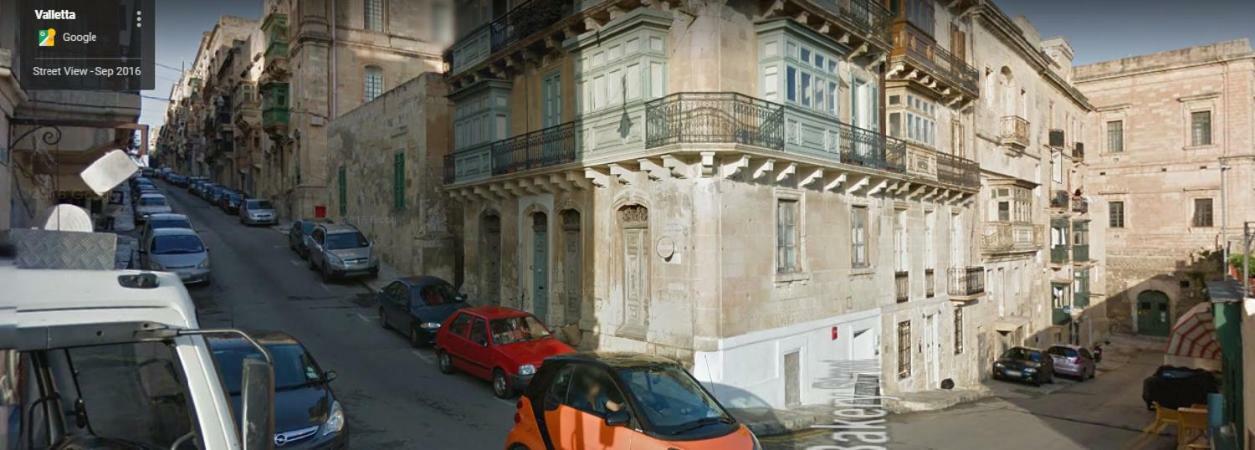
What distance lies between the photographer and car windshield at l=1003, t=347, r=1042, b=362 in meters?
24.6

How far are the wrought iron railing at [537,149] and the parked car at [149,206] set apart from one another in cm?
2607

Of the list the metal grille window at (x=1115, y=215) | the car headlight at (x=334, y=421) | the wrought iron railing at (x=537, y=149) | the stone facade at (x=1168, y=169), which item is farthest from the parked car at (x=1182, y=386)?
the metal grille window at (x=1115, y=215)

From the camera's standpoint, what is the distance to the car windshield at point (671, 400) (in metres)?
7.25

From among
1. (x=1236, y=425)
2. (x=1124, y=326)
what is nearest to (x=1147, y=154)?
(x=1124, y=326)

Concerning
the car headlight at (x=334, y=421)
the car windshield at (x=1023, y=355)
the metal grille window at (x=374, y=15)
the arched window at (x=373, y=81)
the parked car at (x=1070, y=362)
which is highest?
the metal grille window at (x=374, y=15)

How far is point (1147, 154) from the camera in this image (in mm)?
37812

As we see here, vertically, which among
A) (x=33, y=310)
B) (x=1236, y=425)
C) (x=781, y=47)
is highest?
(x=781, y=47)

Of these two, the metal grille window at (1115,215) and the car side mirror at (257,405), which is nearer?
the car side mirror at (257,405)

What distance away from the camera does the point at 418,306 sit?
656 inches

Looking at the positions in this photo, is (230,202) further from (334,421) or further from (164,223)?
(334,421)

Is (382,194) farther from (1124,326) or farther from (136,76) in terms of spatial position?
(1124,326)

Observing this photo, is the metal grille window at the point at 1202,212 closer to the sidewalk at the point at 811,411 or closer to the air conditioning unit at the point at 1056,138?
the air conditioning unit at the point at 1056,138

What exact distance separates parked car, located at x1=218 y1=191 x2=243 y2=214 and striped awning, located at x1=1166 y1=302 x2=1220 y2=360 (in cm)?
4577

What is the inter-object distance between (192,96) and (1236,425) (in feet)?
313
